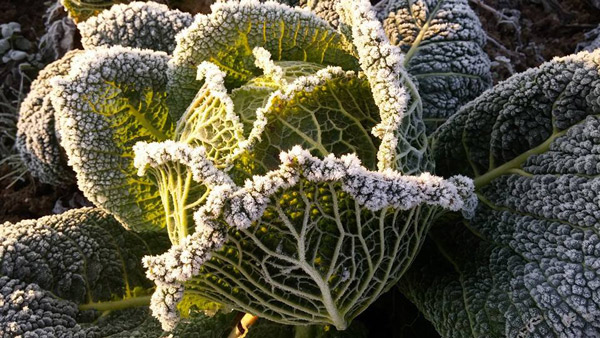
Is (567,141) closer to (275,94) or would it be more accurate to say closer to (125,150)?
(275,94)

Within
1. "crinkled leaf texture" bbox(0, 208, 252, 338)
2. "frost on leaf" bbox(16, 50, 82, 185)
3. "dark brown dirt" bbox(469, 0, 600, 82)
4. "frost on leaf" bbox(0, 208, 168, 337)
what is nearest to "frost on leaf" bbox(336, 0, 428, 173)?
"crinkled leaf texture" bbox(0, 208, 252, 338)

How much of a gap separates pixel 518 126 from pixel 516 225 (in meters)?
0.34

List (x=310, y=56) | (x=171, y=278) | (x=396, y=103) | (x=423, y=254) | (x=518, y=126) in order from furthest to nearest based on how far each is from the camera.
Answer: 1. (x=310, y=56)
2. (x=423, y=254)
3. (x=518, y=126)
4. (x=396, y=103)
5. (x=171, y=278)

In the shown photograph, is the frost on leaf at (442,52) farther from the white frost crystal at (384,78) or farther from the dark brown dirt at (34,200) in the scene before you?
the dark brown dirt at (34,200)

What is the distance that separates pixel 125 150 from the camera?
7.86 ft

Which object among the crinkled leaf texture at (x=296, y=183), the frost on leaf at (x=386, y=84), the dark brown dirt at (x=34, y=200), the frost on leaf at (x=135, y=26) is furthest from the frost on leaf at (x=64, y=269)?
the frost on leaf at (x=386, y=84)

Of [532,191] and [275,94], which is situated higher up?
[275,94]

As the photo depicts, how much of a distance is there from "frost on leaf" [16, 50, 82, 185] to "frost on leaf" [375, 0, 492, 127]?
177 cm

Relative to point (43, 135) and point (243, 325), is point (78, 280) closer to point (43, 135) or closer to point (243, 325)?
point (243, 325)

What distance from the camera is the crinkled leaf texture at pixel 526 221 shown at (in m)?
1.70

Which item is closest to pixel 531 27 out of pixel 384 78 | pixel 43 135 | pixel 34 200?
pixel 384 78

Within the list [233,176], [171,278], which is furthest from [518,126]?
[171,278]

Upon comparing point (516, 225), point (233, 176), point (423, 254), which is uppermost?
point (233, 176)

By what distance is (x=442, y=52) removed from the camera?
2494 millimetres
